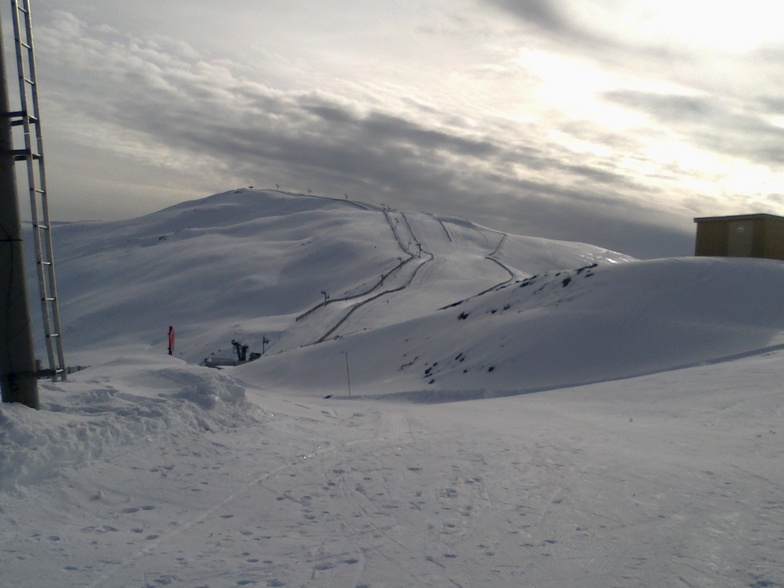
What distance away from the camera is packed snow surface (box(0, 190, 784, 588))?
5176 millimetres

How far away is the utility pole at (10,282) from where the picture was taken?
26.7ft

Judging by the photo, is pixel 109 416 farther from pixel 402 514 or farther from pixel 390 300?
Answer: pixel 390 300

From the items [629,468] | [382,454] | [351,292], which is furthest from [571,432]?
[351,292]

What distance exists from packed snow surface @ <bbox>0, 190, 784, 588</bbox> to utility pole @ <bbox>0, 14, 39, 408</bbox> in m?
0.69

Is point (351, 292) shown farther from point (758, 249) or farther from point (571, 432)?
point (571, 432)

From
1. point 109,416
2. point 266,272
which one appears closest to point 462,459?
point 109,416

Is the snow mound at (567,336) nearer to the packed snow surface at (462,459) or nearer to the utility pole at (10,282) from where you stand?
the packed snow surface at (462,459)

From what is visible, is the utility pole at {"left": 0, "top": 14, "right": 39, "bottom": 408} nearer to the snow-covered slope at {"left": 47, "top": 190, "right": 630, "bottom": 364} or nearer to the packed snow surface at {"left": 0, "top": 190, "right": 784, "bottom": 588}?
the packed snow surface at {"left": 0, "top": 190, "right": 784, "bottom": 588}

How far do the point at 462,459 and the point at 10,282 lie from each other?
602 centimetres

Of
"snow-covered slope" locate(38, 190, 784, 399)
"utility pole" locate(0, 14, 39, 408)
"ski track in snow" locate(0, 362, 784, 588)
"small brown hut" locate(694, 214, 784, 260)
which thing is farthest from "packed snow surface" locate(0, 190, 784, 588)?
"small brown hut" locate(694, 214, 784, 260)

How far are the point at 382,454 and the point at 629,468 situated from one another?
9.84 feet

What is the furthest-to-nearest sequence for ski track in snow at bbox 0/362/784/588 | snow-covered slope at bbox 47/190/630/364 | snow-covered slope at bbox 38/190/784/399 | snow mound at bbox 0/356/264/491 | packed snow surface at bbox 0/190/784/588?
snow-covered slope at bbox 47/190/630/364, snow-covered slope at bbox 38/190/784/399, snow mound at bbox 0/356/264/491, packed snow surface at bbox 0/190/784/588, ski track in snow at bbox 0/362/784/588

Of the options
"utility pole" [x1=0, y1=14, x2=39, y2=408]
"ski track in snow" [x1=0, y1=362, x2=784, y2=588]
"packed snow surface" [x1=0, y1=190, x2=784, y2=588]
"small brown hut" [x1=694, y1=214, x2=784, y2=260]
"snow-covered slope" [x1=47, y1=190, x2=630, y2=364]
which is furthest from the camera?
"snow-covered slope" [x1=47, y1=190, x2=630, y2=364]

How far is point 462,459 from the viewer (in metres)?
8.28
